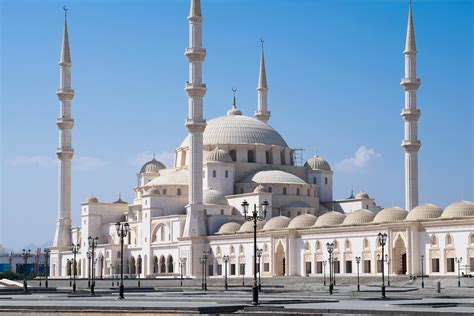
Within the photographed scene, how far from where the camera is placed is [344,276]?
68.4 meters

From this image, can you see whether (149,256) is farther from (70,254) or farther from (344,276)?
(344,276)

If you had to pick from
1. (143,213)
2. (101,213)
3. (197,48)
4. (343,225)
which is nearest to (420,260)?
(343,225)

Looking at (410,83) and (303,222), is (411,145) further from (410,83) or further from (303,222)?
(303,222)

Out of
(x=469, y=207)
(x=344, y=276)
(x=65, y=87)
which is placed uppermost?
(x=65, y=87)

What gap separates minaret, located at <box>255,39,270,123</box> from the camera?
312 ft

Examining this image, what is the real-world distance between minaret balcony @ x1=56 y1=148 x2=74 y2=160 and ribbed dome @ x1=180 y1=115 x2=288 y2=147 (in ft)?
36.2

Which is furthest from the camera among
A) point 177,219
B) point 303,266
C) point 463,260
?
point 177,219

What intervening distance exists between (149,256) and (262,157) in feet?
48.2

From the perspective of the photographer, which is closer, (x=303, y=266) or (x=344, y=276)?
(x=344, y=276)

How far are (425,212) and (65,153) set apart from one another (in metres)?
34.9

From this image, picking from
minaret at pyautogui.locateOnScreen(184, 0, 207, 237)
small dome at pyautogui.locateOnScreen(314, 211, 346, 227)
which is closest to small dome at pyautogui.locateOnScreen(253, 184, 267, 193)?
minaret at pyautogui.locateOnScreen(184, 0, 207, 237)

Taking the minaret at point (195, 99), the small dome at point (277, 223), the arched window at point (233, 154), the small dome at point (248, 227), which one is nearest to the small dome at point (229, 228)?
the small dome at point (248, 227)

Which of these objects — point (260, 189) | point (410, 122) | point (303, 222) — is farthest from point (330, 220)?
point (260, 189)

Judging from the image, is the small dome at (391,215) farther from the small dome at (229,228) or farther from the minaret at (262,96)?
the minaret at (262,96)
